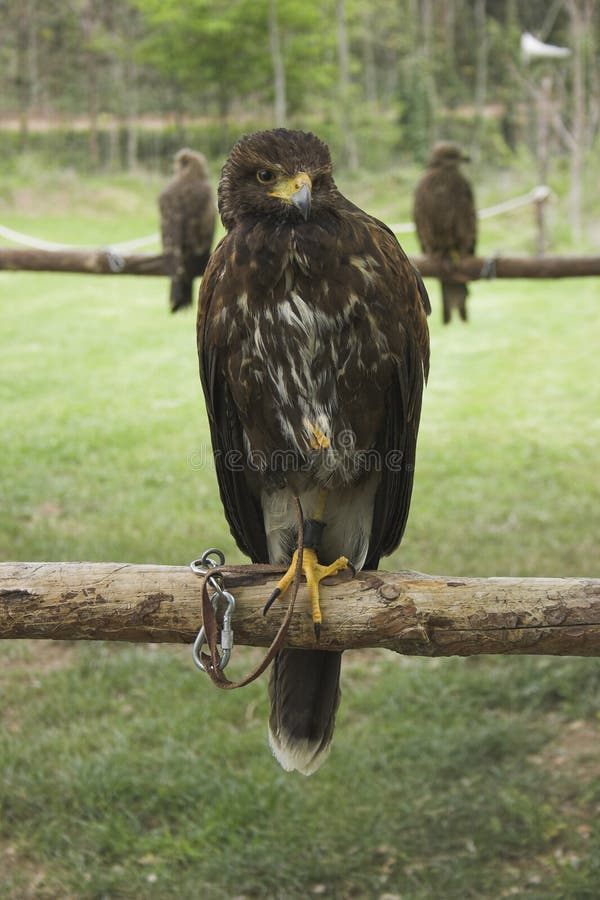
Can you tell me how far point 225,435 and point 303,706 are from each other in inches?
27.0

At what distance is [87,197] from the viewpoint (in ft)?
64.7

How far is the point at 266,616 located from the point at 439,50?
25.9 meters

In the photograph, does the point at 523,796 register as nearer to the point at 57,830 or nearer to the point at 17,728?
the point at 57,830

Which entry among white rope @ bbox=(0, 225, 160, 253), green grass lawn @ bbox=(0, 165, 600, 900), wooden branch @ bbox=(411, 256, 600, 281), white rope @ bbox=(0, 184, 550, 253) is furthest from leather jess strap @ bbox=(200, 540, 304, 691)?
white rope @ bbox=(0, 184, 550, 253)

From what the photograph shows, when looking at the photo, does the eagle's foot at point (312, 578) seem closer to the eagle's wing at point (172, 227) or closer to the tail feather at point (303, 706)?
the tail feather at point (303, 706)

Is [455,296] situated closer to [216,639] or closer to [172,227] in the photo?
[172,227]

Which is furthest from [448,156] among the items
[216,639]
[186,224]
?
[216,639]

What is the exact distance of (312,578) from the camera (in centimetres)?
214

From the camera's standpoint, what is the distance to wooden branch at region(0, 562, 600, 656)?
2.03 meters

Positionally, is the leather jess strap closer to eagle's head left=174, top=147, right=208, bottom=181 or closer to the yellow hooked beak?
the yellow hooked beak

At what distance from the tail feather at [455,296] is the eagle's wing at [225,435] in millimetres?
3443

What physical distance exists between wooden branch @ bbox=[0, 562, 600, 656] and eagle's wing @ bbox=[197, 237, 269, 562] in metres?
0.39

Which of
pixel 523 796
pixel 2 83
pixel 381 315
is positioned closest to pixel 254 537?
pixel 381 315

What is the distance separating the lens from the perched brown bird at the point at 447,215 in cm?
586
